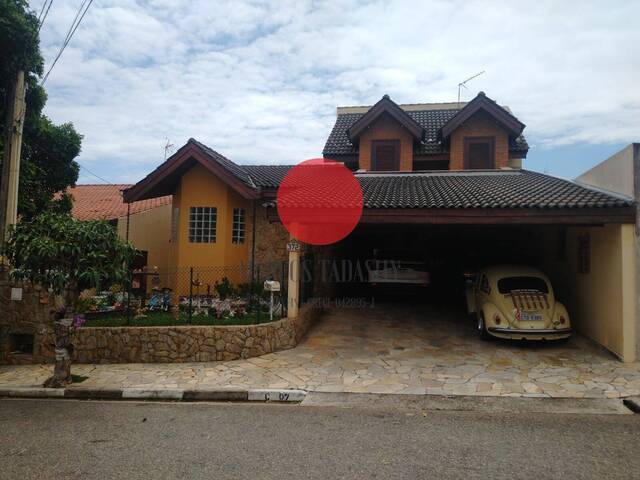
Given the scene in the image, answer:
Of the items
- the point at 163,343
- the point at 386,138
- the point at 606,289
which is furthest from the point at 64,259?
the point at 386,138

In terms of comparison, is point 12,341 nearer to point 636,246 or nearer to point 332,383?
point 332,383

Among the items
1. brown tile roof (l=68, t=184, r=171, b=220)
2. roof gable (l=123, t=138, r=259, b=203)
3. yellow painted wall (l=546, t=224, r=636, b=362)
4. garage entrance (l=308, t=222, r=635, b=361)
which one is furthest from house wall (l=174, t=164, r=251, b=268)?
yellow painted wall (l=546, t=224, r=636, b=362)

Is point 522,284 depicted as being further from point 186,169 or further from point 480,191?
point 186,169

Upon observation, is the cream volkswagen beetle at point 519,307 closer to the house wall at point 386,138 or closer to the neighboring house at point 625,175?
the neighboring house at point 625,175

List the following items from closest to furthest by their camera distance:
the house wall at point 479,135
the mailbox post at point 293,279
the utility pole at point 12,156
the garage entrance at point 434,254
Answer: the mailbox post at point 293,279 → the utility pole at point 12,156 → the garage entrance at point 434,254 → the house wall at point 479,135

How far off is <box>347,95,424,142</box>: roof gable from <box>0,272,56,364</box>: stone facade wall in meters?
10.8

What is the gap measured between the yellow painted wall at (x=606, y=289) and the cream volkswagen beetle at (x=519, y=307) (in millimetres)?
776

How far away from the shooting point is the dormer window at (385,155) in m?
14.9

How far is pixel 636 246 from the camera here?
8.05 m

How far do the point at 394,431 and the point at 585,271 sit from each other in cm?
715

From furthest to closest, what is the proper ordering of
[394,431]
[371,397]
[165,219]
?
[165,219]
[371,397]
[394,431]

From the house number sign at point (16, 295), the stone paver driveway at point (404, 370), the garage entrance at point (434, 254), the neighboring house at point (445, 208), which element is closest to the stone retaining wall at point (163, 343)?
the stone paver driveway at point (404, 370)

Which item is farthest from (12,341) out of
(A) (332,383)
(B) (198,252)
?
(A) (332,383)

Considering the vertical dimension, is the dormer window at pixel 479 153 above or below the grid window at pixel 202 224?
above
